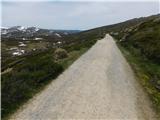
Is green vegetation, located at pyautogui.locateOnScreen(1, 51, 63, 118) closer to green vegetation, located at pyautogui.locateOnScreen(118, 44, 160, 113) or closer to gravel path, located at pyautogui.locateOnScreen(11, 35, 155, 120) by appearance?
gravel path, located at pyautogui.locateOnScreen(11, 35, 155, 120)

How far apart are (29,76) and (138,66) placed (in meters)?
12.4

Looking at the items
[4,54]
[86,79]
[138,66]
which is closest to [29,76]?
[86,79]

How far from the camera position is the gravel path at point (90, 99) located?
1723cm

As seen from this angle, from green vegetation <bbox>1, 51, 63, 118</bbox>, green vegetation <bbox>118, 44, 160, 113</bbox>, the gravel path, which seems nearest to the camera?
the gravel path

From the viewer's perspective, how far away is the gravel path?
1723 centimetres

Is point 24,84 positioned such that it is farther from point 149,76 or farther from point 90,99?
point 149,76

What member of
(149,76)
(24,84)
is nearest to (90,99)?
(24,84)

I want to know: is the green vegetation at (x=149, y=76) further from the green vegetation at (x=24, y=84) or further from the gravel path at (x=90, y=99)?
the green vegetation at (x=24, y=84)

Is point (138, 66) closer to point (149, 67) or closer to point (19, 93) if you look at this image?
point (149, 67)

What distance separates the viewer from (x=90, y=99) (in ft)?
66.8

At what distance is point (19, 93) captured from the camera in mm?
21625

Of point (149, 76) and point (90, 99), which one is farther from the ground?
point (90, 99)

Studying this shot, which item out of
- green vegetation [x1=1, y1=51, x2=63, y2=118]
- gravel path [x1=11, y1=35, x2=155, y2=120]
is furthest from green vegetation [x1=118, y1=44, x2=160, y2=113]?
green vegetation [x1=1, y1=51, x2=63, y2=118]

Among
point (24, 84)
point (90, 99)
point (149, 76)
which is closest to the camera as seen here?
point (90, 99)
